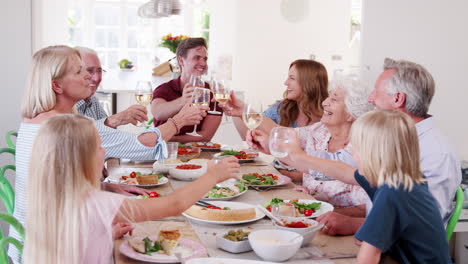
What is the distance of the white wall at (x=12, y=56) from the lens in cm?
393

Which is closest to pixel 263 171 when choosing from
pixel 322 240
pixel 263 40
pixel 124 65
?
pixel 322 240

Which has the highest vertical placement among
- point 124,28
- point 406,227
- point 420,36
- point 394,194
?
point 124,28

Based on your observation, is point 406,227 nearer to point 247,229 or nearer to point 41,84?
point 247,229

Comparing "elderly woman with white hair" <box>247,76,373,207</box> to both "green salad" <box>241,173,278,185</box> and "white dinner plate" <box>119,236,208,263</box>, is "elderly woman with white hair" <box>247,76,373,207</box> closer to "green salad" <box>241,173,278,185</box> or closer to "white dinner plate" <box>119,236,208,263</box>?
"green salad" <box>241,173,278,185</box>

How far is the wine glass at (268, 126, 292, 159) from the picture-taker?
1.92 meters

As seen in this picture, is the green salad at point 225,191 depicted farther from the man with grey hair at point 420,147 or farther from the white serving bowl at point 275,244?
the white serving bowl at point 275,244

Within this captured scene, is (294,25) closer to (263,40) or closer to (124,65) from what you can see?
(263,40)

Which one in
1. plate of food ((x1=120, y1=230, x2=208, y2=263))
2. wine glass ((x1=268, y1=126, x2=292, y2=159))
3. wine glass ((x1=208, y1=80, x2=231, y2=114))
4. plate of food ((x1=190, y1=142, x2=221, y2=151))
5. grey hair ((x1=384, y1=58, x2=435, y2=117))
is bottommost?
plate of food ((x1=190, y1=142, x2=221, y2=151))

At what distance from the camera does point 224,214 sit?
6.05 ft

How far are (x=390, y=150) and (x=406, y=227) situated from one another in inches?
9.1

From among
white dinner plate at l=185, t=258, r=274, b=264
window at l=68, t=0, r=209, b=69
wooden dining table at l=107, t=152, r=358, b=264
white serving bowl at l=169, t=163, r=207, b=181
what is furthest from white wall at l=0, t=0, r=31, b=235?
window at l=68, t=0, r=209, b=69

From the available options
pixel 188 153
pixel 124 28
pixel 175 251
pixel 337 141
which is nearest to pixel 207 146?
pixel 188 153

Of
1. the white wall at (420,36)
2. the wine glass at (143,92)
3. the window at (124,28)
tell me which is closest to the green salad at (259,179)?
the wine glass at (143,92)

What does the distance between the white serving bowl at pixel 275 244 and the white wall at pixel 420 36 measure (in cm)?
211
